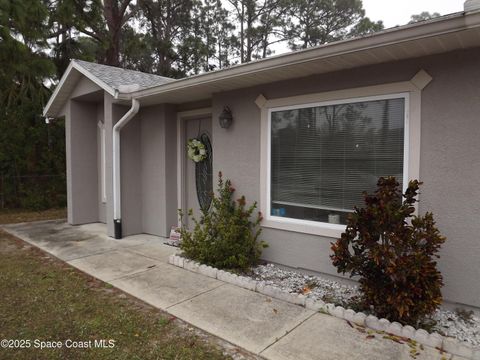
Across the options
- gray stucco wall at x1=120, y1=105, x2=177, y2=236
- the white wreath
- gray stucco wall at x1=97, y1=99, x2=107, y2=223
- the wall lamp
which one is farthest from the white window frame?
gray stucco wall at x1=97, y1=99, x2=107, y2=223

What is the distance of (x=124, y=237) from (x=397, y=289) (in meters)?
5.36

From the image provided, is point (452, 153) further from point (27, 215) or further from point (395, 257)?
point (27, 215)

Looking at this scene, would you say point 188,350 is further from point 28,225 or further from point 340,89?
point 28,225

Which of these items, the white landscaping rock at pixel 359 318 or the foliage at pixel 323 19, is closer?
the white landscaping rock at pixel 359 318

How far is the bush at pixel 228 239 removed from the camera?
15.4 ft

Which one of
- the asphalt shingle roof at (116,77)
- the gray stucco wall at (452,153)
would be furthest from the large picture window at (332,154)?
the asphalt shingle roof at (116,77)

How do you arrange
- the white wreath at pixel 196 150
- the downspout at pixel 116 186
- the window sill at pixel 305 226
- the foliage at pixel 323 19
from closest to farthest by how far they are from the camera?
the window sill at pixel 305 226
the white wreath at pixel 196 150
the downspout at pixel 116 186
the foliage at pixel 323 19

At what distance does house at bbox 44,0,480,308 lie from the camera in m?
3.33

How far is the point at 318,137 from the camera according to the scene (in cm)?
443

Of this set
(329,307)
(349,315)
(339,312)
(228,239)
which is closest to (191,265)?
(228,239)

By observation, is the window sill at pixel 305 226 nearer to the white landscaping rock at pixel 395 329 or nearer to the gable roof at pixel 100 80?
the white landscaping rock at pixel 395 329

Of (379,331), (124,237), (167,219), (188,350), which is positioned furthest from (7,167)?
(379,331)

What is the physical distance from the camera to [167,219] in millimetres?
6750

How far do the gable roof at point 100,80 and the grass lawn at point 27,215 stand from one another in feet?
9.53
